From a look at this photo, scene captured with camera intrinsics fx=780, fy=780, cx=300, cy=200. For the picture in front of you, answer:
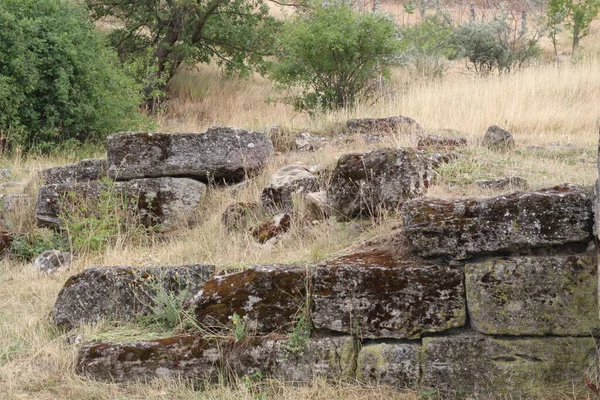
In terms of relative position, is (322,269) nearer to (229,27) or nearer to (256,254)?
(256,254)

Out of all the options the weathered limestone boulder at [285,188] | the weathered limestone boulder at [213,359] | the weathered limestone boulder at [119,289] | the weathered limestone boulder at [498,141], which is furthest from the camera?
the weathered limestone boulder at [498,141]

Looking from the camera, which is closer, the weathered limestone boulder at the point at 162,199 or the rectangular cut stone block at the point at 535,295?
the rectangular cut stone block at the point at 535,295

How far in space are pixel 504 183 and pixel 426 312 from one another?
2.01 metres

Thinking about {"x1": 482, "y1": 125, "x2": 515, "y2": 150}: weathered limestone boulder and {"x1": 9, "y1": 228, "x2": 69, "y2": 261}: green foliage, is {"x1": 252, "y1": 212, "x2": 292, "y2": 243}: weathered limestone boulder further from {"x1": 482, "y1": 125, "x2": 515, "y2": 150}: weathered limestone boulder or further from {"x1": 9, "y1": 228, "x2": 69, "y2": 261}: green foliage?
{"x1": 482, "y1": 125, "x2": 515, "y2": 150}: weathered limestone boulder

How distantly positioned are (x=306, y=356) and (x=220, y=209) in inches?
129

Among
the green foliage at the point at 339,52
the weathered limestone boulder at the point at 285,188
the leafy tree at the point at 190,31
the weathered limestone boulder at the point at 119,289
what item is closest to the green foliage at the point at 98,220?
the weathered limestone boulder at the point at 285,188

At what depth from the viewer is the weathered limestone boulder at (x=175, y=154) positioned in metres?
8.38

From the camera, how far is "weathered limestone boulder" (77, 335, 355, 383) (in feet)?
17.0

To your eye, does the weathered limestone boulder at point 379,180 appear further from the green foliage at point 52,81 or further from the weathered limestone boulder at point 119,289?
the green foliage at point 52,81

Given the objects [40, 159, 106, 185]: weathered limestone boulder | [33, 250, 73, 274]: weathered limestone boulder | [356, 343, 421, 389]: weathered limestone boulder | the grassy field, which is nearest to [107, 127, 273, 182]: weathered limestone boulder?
the grassy field

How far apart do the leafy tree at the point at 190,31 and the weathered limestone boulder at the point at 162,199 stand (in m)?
10.4

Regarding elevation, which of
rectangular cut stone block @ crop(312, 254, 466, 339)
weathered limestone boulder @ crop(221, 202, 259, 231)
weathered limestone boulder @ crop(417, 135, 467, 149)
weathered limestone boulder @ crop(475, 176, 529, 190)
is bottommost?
weathered limestone boulder @ crop(221, 202, 259, 231)

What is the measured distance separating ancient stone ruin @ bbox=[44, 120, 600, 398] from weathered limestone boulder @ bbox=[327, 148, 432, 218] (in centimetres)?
84

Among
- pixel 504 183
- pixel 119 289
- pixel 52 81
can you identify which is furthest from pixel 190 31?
pixel 119 289
